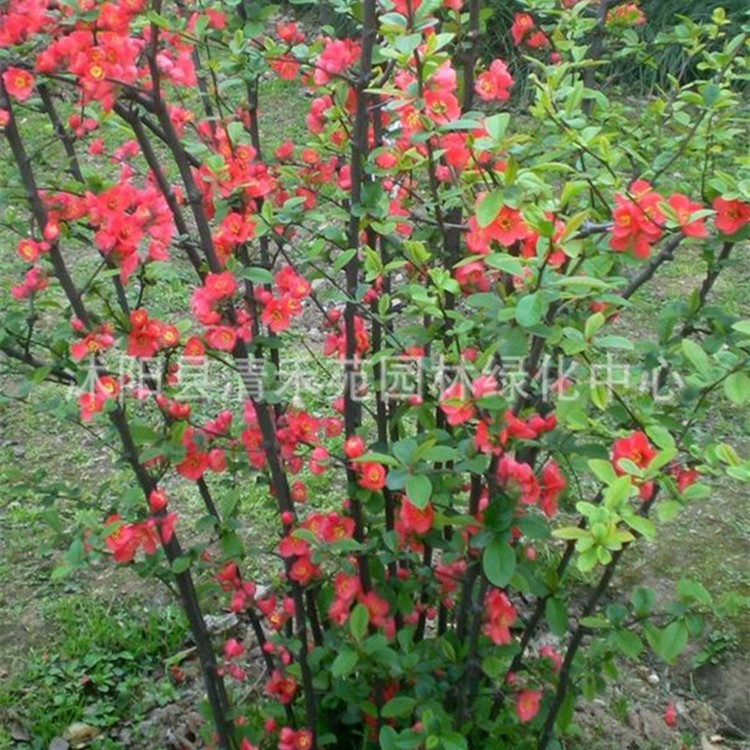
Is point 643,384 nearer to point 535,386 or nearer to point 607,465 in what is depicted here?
point 535,386

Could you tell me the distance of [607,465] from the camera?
1203 millimetres

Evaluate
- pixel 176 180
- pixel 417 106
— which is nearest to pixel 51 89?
pixel 417 106

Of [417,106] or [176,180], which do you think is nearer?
[417,106]

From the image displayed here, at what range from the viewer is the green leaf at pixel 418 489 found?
4.20 feet

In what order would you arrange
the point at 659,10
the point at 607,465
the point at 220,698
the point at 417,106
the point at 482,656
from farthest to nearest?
1. the point at 659,10
2. the point at 220,698
3. the point at 482,656
4. the point at 417,106
5. the point at 607,465

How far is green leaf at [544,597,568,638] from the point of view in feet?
5.08

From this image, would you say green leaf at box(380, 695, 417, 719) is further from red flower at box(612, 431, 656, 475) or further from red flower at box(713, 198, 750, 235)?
red flower at box(713, 198, 750, 235)

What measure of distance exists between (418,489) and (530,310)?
28 centimetres

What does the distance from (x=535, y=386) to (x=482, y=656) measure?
1.46 feet

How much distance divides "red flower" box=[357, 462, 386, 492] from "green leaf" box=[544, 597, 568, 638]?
0.31 metres

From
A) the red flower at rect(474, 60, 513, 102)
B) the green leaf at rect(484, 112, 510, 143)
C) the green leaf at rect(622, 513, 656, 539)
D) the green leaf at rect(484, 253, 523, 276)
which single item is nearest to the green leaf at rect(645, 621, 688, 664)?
the green leaf at rect(622, 513, 656, 539)

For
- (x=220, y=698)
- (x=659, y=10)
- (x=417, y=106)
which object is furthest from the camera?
(x=659, y=10)

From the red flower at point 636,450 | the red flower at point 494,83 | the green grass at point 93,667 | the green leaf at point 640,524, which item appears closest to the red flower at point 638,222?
the red flower at point 636,450

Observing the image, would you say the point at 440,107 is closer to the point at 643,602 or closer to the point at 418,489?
the point at 418,489
